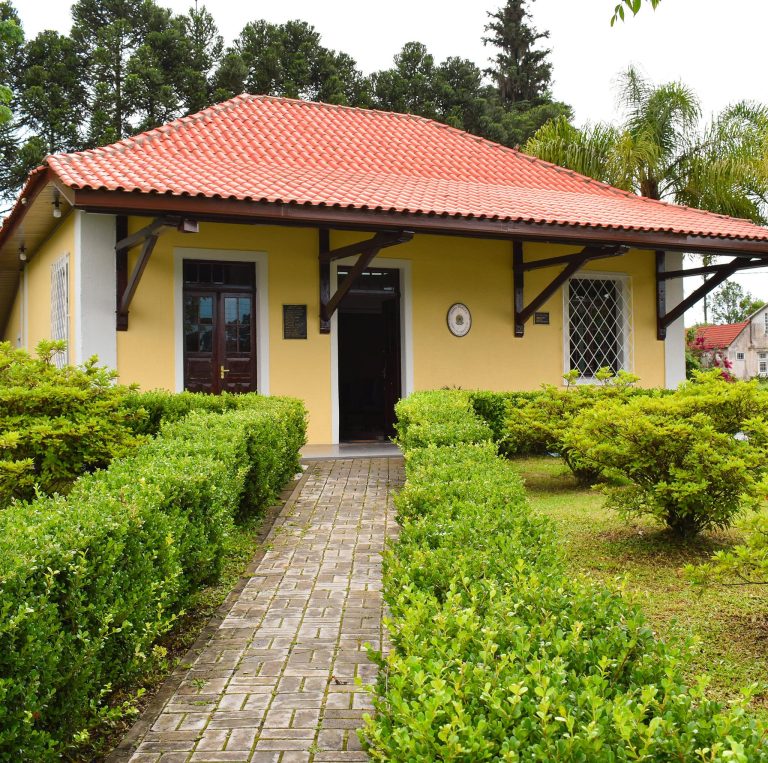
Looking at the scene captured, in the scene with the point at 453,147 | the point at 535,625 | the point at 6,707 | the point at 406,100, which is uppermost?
the point at 406,100

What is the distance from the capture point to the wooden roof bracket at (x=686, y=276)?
41.2ft

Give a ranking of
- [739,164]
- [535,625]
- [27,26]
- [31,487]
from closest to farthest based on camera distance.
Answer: [535,625]
[31,487]
[739,164]
[27,26]

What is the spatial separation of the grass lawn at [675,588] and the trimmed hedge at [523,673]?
327 millimetres

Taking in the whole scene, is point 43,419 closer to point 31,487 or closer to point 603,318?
point 31,487

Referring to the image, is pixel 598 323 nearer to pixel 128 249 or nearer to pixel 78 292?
pixel 128 249

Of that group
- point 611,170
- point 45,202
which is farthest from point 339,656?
point 611,170

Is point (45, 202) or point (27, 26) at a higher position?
point (27, 26)

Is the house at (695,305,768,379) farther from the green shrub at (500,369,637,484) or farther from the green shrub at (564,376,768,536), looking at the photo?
the green shrub at (564,376,768,536)

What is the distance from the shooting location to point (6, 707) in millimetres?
2264

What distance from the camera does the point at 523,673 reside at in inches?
69.9

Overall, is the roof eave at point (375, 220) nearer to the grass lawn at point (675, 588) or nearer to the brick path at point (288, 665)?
the grass lawn at point (675, 588)

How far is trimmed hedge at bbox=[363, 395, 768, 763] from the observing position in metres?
1.52

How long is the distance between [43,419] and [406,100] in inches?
942

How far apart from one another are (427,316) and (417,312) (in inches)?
7.1
